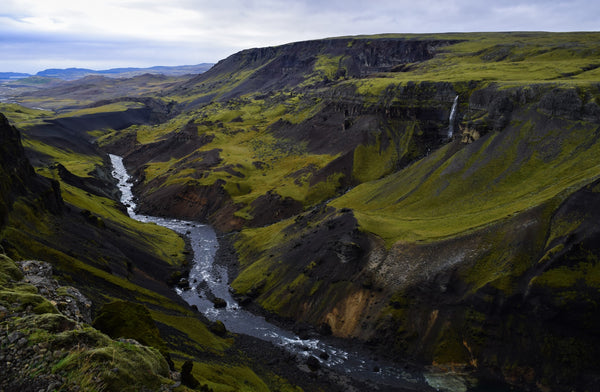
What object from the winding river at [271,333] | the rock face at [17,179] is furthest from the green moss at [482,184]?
the rock face at [17,179]

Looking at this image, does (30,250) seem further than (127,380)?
Yes

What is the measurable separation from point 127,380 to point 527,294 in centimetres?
5064

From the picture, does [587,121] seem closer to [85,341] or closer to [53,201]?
[85,341]

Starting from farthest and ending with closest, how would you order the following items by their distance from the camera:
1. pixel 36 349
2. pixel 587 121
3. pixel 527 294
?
pixel 587 121 < pixel 527 294 < pixel 36 349

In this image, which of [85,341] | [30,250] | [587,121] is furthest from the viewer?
[587,121]

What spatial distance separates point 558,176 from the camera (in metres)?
68.9

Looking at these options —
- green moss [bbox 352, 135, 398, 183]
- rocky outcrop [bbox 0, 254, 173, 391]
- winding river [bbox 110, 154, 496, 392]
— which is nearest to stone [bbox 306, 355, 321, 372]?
winding river [bbox 110, 154, 496, 392]

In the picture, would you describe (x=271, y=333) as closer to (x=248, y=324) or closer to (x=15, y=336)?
(x=248, y=324)

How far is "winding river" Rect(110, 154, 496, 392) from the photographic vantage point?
2029 inches

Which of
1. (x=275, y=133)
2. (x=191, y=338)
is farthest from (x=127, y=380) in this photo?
(x=275, y=133)

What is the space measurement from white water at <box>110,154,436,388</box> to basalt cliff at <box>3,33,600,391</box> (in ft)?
9.87

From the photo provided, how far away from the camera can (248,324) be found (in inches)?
2670

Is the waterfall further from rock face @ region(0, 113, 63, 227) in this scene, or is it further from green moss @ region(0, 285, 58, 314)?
green moss @ region(0, 285, 58, 314)

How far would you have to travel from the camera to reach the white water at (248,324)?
175ft
